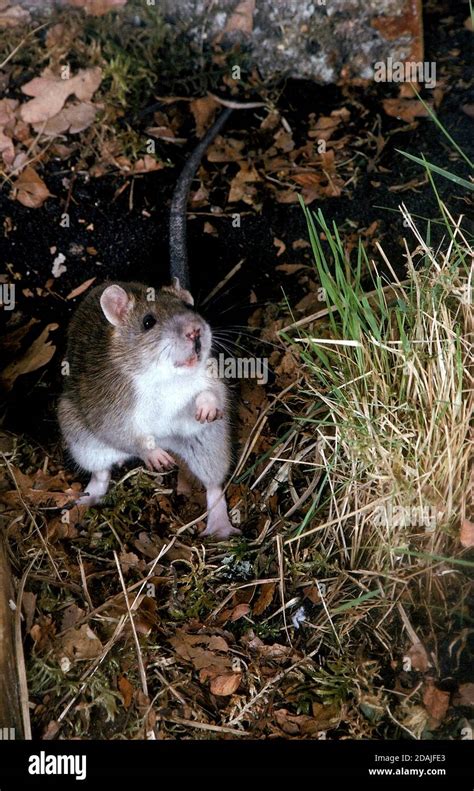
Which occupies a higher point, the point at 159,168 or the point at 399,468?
the point at 159,168

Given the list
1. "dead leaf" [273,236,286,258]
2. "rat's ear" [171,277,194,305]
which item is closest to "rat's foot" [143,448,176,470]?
"rat's ear" [171,277,194,305]

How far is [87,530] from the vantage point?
438 centimetres

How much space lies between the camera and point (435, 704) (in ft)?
11.2

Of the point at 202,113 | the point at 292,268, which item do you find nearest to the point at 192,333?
the point at 292,268

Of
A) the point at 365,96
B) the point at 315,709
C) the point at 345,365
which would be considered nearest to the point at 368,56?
the point at 365,96

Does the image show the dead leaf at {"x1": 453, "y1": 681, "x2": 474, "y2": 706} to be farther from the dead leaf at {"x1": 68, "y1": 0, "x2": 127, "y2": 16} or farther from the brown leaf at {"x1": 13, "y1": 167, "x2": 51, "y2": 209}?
the dead leaf at {"x1": 68, "y1": 0, "x2": 127, "y2": 16}

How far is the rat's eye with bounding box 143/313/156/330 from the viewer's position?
4027mm

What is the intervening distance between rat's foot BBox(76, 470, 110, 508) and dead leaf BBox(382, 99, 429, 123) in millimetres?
2823

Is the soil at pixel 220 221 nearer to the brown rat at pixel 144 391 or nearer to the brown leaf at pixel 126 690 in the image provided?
the brown rat at pixel 144 391

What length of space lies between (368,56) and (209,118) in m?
1.06

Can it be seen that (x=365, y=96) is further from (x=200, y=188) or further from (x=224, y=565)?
(x=224, y=565)

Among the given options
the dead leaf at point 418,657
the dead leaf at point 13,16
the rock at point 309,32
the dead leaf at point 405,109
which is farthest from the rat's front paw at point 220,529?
the dead leaf at point 13,16

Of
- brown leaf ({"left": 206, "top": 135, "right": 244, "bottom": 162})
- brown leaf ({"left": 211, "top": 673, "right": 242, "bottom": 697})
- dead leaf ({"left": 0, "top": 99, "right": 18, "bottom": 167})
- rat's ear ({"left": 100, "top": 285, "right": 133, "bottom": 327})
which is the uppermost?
dead leaf ({"left": 0, "top": 99, "right": 18, "bottom": 167})

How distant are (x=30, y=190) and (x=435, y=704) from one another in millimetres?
3690
